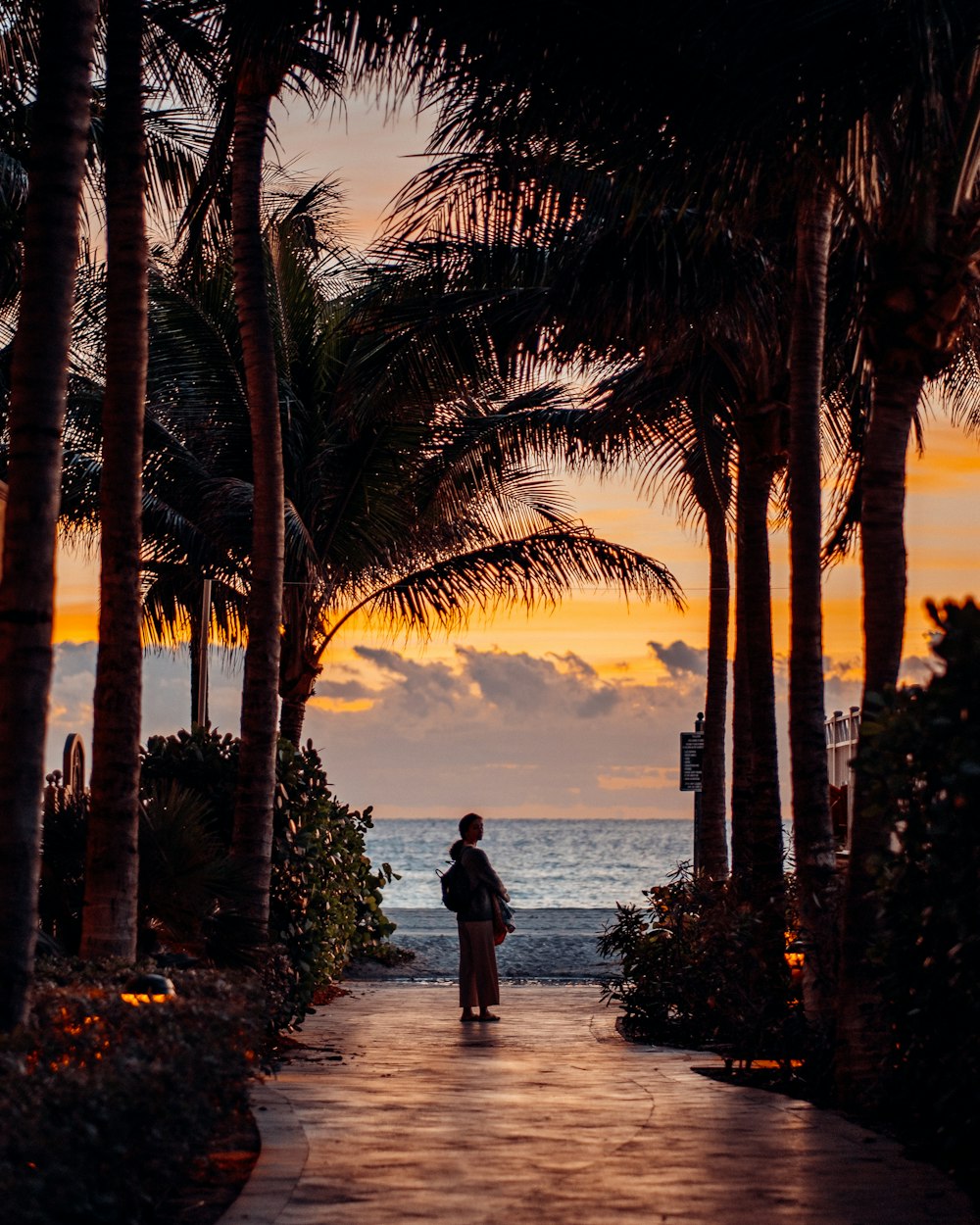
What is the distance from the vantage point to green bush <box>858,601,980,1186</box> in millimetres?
6059

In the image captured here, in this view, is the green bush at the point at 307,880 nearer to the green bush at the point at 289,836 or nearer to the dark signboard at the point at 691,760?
the green bush at the point at 289,836

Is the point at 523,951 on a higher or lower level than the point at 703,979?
lower

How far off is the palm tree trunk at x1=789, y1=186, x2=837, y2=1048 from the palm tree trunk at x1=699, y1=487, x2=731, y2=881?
16.3 feet

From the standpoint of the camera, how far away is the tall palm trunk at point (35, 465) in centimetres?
603

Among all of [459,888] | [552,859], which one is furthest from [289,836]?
[552,859]

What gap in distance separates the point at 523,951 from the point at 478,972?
39.6 ft

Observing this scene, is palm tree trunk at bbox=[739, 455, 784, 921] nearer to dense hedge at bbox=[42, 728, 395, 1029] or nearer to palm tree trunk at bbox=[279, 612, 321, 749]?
dense hedge at bbox=[42, 728, 395, 1029]

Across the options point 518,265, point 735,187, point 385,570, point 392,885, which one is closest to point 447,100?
point 735,187

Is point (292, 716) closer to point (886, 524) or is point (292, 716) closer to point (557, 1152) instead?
point (886, 524)

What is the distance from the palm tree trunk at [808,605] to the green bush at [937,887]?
256 cm

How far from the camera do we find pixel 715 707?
54.6ft

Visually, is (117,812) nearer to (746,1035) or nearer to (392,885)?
(746,1035)

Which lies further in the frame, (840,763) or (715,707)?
(840,763)

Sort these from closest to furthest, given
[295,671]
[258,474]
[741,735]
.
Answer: [258,474], [741,735], [295,671]
